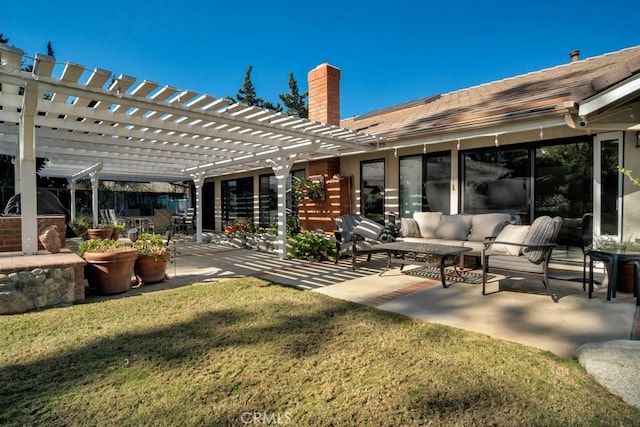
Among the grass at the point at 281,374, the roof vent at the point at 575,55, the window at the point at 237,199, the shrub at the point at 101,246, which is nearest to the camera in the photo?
the grass at the point at 281,374

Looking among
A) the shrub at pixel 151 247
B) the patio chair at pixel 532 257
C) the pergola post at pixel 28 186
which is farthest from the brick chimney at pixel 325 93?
the pergola post at pixel 28 186

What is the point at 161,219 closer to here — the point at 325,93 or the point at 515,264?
the point at 325,93

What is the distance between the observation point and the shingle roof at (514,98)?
5273 millimetres

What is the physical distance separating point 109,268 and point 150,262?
696 millimetres

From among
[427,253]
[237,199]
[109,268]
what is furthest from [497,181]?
[237,199]

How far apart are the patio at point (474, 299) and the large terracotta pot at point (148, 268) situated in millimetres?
149

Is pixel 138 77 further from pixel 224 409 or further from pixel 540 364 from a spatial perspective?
pixel 540 364

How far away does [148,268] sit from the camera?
5664 mm

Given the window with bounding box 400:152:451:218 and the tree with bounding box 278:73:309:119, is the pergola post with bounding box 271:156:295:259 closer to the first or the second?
the window with bounding box 400:152:451:218

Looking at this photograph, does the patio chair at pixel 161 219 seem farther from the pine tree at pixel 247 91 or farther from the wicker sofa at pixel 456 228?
the pine tree at pixel 247 91

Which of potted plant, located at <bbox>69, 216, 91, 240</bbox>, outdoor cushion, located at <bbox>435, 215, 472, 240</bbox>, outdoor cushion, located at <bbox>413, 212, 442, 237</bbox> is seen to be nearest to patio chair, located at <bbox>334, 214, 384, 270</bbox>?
outdoor cushion, located at <bbox>413, 212, 442, 237</bbox>

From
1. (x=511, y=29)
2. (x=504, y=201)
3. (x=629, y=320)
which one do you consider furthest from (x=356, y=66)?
(x=629, y=320)

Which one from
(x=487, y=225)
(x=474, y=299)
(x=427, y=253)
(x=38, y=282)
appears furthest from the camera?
(x=487, y=225)

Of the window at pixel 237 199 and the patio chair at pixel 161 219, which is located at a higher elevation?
the window at pixel 237 199
